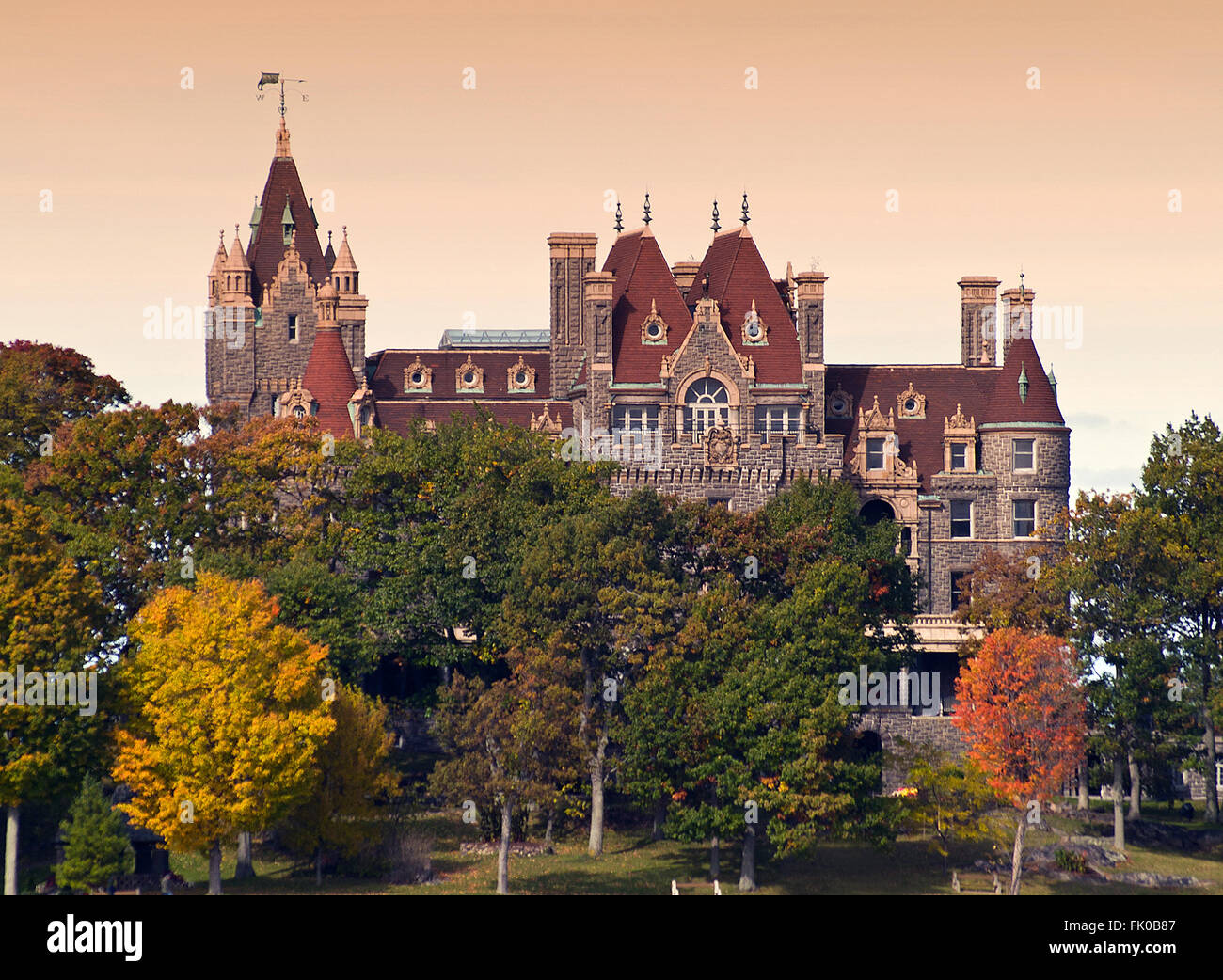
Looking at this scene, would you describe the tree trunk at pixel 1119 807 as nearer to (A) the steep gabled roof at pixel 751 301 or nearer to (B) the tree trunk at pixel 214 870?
(A) the steep gabled roof at pixel 751 301

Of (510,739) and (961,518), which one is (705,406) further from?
(510,739)

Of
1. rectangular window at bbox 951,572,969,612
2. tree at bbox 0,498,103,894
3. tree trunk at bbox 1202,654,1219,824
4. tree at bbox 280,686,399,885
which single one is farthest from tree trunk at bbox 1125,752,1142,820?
tree at bbox 0,498,103,894

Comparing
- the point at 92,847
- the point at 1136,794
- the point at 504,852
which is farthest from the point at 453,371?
the point at 92,847

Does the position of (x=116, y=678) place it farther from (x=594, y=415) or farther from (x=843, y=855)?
(x=594, y=415)

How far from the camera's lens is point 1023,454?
323 feet

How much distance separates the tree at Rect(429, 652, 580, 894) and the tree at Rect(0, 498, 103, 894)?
11.6 meters

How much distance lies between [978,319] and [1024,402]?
27.6 ft

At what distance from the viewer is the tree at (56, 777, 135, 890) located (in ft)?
209

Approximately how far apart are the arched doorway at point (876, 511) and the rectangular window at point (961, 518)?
9.54 ft

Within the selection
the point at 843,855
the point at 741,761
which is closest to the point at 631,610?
the point at 741,761

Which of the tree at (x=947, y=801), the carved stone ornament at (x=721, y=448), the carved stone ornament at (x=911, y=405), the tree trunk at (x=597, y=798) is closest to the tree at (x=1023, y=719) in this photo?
the tree at (x=947, y=801)

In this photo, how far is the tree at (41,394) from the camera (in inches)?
3356

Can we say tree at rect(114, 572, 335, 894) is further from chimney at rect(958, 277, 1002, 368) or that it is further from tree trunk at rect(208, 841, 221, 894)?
chimney at rect(958, 277, 1002, 368)

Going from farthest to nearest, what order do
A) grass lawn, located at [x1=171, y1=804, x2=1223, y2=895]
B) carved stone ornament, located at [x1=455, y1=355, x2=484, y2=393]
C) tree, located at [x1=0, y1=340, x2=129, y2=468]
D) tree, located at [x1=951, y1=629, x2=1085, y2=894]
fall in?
carved stone ornament, located at [x1=455, y1=355, x2=484, y2=393]
tree, located at [x1=0, y1=340, x2=129, y2=468]
tree, located at [x1=951, y1=629, x2=1085, y2=894]
grass lawn, located at [x1=171, y1=804, x2=1223, y2=895]
